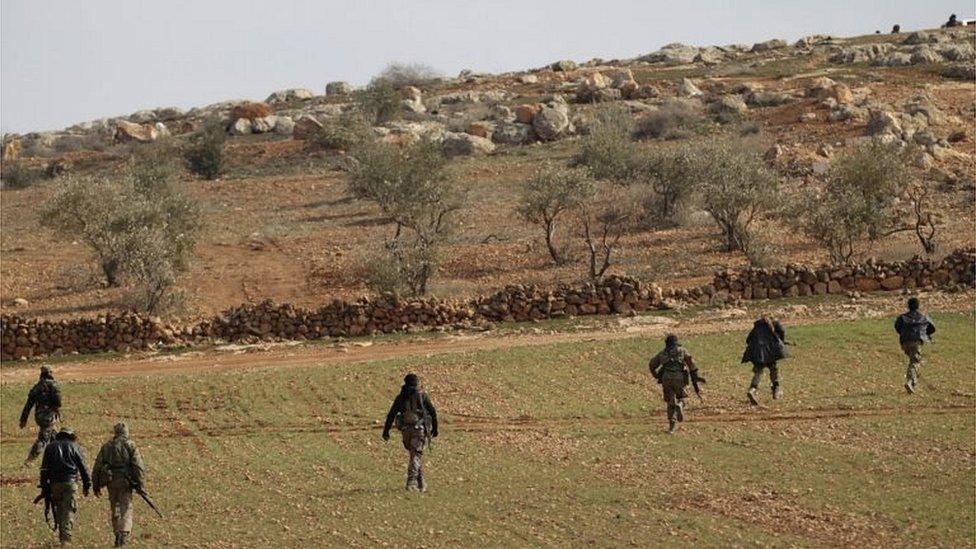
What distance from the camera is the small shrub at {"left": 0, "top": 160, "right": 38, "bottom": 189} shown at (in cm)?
8944

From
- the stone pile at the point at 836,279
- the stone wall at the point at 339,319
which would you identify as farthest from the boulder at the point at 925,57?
the stone wall at the point at 339,319

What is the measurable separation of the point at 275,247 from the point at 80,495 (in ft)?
121

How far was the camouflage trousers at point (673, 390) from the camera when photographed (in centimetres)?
2447

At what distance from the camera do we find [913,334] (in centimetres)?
2730

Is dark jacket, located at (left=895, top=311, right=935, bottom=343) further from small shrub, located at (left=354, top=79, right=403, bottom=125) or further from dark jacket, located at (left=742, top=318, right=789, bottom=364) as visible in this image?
small shrub, located at (left=354, top=79, right=403, bottom=125)

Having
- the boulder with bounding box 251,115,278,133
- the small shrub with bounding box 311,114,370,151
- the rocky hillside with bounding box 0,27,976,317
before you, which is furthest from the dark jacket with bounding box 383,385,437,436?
the boulder with bounding box 251,115,278,133

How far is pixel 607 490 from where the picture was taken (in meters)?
21.2

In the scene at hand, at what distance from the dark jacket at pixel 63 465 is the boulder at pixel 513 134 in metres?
67.7

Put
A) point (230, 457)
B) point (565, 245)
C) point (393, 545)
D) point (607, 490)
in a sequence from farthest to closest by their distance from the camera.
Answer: point (565, 245)
point (230, 457)
point (607, 490)
point (393, 545)

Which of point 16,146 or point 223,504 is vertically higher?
point 16,146

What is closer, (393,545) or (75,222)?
(393,545)

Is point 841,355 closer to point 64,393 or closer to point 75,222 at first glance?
point 64,393

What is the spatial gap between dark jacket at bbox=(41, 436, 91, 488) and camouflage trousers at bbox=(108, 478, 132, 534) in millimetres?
576

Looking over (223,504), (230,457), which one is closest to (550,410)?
(230,457)
